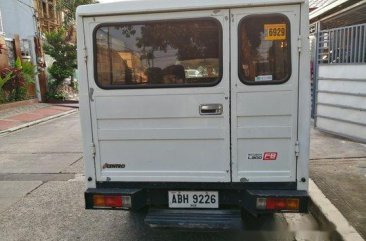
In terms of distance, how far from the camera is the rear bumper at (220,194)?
3.32m

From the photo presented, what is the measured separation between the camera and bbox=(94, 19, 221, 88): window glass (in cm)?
331

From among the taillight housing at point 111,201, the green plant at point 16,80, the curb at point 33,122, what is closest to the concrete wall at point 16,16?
the green plant at point 16,80

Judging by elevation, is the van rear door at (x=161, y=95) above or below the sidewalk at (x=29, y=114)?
above

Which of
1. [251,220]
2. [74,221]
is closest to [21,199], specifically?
[74,221]

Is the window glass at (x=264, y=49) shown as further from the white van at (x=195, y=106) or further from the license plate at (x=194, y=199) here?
the license plate at (x=194, y=199)

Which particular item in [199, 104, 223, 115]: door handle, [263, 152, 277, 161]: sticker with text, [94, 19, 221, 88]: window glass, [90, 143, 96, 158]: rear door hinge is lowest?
[263, 152, 277, 161]: sticker with text

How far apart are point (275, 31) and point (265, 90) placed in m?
0.51

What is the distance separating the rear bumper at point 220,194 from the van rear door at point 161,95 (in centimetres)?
9

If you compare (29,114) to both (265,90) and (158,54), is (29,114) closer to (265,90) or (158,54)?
(158,54)

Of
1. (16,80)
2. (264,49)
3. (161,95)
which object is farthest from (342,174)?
(16,80)

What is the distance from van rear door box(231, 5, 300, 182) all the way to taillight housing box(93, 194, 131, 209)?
3.60 ft

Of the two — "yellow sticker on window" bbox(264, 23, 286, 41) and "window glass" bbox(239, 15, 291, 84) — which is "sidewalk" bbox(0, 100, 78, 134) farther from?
"yellow sticker on window" bbox(264, 23, 286, 41)

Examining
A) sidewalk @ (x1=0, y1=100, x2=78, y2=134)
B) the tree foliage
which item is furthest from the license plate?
the tree foliage

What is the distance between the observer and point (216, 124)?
334 cm
